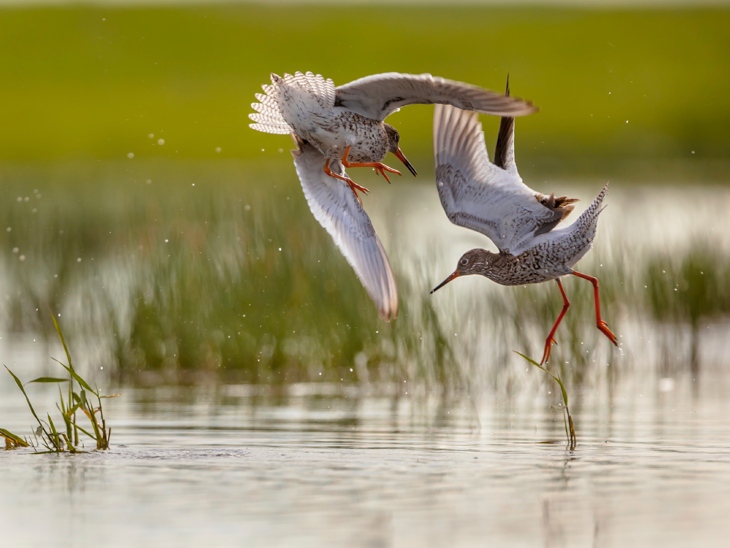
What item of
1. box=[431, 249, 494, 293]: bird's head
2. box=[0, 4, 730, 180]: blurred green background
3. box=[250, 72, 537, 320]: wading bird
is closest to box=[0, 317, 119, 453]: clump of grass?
box=[250, 72, 537, 320]: wading bird

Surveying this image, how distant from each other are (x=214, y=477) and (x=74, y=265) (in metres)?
6.29

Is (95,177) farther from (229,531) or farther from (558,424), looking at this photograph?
(229,531)

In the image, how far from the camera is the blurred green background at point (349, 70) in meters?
32.6

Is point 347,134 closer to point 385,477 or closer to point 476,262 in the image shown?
point 476,262

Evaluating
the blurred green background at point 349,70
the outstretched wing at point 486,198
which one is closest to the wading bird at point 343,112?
the outstretched wing at point 486,198

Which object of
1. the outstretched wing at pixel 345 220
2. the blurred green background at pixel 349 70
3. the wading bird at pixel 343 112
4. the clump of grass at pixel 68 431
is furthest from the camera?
the blurred green background at pixel 349 70

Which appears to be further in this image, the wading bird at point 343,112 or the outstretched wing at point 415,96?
the wading bird at point 343,112

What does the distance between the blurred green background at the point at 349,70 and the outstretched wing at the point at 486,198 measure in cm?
1848

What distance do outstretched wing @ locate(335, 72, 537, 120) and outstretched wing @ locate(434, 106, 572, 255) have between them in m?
0.38

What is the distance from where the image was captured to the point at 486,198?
797 centimetres

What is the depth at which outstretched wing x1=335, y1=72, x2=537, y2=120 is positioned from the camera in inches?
269

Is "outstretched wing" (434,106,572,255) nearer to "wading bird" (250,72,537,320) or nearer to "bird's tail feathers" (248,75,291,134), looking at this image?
"wading bird" (250,72,537,320)

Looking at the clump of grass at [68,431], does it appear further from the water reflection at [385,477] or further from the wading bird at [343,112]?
the wading bird at [343,112]

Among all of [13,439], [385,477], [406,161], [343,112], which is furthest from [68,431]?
[406,161]
